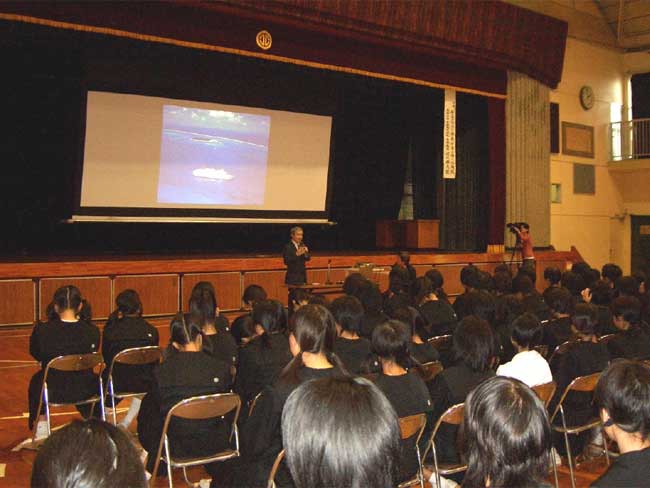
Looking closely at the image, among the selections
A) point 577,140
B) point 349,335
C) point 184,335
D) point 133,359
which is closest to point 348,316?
point 349,335

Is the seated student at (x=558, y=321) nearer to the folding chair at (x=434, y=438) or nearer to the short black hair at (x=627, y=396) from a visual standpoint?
the folding chair at (x=434, y=438)

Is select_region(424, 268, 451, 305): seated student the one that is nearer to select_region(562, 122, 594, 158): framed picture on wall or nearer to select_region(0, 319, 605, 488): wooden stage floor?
select_region(0, 319, 605, 488): wooden stage floor

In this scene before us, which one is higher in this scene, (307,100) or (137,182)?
(307,100)

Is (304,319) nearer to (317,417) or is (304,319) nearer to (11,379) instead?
(317,417)

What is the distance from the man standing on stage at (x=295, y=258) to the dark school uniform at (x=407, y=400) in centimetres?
550

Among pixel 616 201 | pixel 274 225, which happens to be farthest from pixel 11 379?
pixel 616 201

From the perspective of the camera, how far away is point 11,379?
6.41 meters

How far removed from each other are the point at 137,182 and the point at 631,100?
500 inches

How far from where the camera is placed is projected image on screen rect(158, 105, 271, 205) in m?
10.4

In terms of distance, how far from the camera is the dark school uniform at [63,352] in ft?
13.8

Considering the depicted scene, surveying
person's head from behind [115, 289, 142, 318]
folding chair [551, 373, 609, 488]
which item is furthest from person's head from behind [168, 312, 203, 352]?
folding chair [551, 373, 609, 488]

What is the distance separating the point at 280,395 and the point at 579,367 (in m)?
2.15

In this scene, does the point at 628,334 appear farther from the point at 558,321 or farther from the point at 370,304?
the point at 370,304

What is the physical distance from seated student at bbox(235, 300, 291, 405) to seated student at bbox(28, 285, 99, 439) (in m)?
1.13
